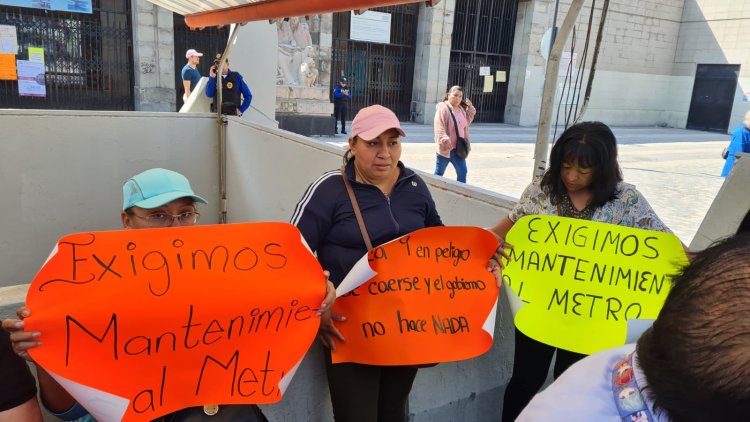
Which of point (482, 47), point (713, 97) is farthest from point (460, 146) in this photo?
point (713, 97)

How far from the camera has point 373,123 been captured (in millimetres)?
2211

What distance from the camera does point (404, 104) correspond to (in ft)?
68.2

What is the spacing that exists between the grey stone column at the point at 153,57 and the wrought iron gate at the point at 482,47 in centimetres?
1086

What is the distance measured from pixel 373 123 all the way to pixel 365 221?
416mm

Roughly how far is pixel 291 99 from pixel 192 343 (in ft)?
48.7

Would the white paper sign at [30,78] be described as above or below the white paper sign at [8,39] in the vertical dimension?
below

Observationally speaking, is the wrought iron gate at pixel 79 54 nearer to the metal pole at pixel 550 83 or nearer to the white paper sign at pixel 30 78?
the white paper sign at pixel 30 78

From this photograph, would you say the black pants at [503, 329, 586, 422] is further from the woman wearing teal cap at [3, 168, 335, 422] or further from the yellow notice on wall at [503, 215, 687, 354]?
the woman wearing teal cap at [3, 168, 335, 422]

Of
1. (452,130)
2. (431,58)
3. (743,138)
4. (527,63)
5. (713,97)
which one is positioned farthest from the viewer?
(713,97)

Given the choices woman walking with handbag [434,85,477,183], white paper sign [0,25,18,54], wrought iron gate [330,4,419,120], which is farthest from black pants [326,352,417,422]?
wrought iron gate [330,4,419,120]

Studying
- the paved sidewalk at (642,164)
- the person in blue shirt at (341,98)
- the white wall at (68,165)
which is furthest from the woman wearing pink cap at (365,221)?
the person in blue shirt at (341,98)

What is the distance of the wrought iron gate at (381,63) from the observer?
18938 mm

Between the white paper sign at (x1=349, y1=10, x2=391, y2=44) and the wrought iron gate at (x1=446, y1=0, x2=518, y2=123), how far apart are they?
3241 millimetres

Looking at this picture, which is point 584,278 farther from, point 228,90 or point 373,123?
point 228,90
